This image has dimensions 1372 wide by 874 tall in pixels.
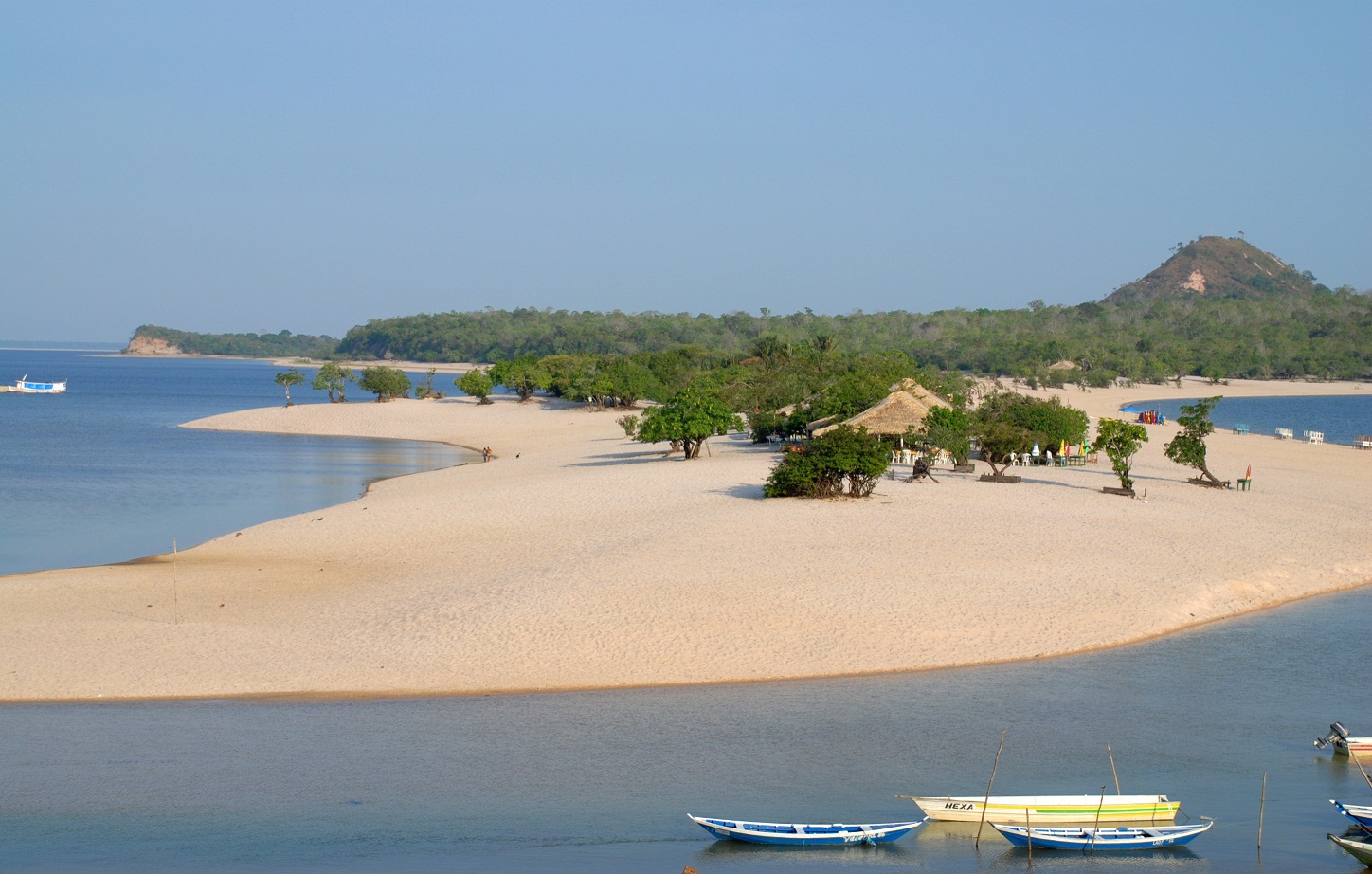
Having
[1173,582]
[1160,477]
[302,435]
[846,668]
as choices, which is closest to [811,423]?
[1160,477]

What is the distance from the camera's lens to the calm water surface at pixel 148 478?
2491cm

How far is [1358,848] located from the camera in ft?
33.0

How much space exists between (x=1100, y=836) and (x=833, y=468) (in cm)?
1406

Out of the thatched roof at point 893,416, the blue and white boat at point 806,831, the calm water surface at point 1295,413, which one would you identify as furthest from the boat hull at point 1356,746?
the calm water surface at point 1295,413

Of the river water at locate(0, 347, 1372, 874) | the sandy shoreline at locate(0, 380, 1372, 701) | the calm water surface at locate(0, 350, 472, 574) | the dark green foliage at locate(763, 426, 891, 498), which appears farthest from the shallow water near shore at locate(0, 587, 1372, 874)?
the calm water surface at locate(0, 350, 472, 574)

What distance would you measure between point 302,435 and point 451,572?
37089mm

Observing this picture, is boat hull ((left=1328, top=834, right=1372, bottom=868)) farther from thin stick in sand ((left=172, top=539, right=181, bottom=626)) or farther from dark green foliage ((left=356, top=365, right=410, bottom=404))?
dark green foliage ((left=356, top=365, right=410, bottom=404))

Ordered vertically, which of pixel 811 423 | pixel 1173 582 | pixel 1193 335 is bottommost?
pixel 1173 582

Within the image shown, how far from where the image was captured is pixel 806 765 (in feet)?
39.5

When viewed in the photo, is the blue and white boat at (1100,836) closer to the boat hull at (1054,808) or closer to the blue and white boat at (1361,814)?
the boat hull at (1054,808)

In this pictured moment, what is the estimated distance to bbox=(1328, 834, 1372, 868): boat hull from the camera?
32.9 feet

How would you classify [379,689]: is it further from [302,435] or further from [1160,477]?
[302,435]

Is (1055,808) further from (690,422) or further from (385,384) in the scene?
(385,384)

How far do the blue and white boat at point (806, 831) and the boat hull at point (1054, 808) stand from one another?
457mm
